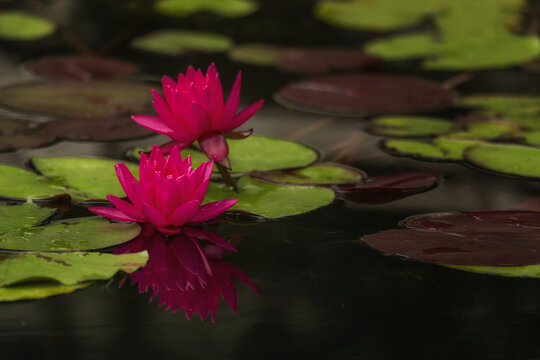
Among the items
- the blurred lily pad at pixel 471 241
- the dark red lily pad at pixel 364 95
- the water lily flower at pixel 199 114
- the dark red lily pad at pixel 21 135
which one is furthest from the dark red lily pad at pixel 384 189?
the dark red lily pad at pixel 21 135

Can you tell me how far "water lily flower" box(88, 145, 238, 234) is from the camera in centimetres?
140

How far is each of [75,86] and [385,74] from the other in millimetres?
947

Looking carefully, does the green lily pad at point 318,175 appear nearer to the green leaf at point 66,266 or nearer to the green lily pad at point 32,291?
the green leaf at point 66,266

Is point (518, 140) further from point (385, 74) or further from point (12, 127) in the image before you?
point (12, 127)

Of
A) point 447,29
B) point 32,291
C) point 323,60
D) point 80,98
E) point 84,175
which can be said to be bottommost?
point 32,291

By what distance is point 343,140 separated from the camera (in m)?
2.07

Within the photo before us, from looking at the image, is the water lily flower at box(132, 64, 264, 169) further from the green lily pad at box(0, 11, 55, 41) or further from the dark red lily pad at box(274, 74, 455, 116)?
the green lily pad at box(0, 11, 55, 41)

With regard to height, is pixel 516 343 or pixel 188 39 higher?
pixel 188 39

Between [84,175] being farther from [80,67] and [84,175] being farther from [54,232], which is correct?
[80,67]

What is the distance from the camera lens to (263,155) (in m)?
1.87

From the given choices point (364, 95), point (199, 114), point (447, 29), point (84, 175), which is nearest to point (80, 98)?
point (84, 175)

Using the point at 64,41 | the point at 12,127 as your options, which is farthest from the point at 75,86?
the point at 64,41

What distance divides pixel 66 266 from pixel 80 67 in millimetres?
1380

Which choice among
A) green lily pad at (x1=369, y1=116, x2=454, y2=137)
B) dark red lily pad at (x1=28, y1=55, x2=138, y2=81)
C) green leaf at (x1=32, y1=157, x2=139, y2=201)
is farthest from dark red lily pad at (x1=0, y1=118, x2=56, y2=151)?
green lily pad at (x1=369, y1=116, x2=454, y2=137)
